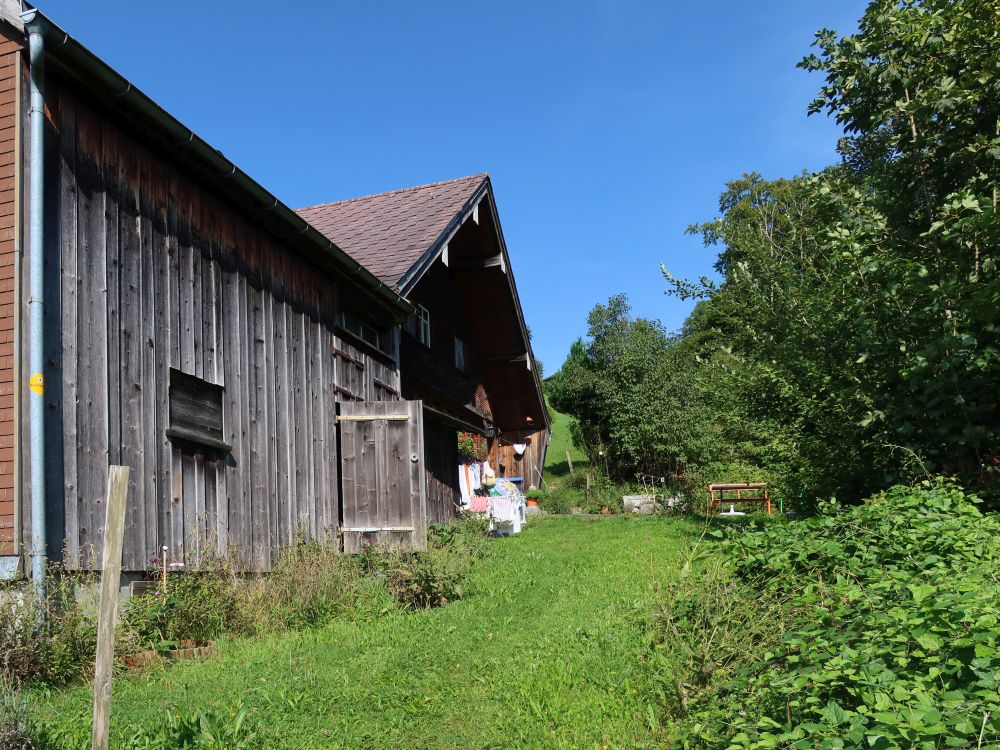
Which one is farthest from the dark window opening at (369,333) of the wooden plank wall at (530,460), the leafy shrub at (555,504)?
the wooden plank wall at (530,460)

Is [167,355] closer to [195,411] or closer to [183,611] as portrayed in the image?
[195,411]

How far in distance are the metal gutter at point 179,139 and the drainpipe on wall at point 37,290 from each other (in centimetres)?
15

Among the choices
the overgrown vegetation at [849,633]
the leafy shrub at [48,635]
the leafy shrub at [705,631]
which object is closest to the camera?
the overgrown vegetation at [849,633]

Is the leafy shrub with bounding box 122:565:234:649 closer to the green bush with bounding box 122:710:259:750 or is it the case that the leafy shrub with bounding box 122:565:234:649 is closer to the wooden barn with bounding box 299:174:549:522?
the green bush with bounding box 122:710:259:750

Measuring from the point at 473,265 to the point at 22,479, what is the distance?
471 inches

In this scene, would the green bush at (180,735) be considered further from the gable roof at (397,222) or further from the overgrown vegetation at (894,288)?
the gable roof at (397,222)

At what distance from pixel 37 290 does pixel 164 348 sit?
1.68 metres

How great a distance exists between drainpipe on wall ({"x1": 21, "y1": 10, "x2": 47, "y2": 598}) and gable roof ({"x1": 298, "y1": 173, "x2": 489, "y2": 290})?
6266mm

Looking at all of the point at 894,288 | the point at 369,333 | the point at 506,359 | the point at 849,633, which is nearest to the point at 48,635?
the point at 849,633

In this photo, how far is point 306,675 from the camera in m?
5.65

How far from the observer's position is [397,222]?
1509 centimetres

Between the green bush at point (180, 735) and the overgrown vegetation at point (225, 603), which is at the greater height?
the overgrown vegetation at point (225, 603)

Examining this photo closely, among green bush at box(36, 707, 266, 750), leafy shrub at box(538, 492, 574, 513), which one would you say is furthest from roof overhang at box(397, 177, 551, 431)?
green bush at box(36, 707, 266, 750)

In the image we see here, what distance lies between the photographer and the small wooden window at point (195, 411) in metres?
7.96
